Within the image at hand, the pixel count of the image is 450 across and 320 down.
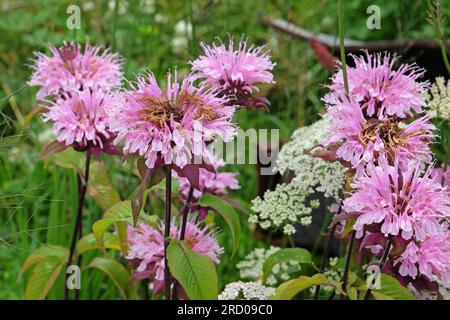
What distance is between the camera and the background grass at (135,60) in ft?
6.37

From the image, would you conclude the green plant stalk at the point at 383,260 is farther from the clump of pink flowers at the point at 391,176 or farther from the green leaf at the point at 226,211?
the green leaf at the point at 226,211

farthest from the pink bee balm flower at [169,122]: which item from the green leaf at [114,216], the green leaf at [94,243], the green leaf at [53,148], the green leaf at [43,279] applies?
the green leaf at [43,279]

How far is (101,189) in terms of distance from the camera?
4.72 ft

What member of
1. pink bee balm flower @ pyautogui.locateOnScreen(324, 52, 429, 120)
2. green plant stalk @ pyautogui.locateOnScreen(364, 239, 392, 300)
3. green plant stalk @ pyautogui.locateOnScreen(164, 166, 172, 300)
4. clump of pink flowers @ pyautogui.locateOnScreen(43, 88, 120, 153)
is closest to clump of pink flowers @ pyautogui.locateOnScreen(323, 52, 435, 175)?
pink bee balm flower @ pyautogui.locateOnScreen(324, 52, 429, 120)

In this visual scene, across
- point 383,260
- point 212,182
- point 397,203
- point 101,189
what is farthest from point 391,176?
point 101,189

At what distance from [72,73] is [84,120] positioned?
0.74 feet

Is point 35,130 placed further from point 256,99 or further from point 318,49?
point 256,99

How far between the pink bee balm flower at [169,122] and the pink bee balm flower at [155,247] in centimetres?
26

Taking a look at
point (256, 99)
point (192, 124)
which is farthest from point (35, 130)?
point (192, 124)

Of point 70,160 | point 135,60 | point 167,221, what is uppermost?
point 135,60

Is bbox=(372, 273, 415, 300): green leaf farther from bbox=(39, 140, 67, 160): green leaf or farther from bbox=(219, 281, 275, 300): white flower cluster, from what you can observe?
bbox=(39, 140, 67, 160): green leaf

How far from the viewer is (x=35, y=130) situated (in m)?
2.41

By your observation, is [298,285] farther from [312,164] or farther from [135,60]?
[135,60]
